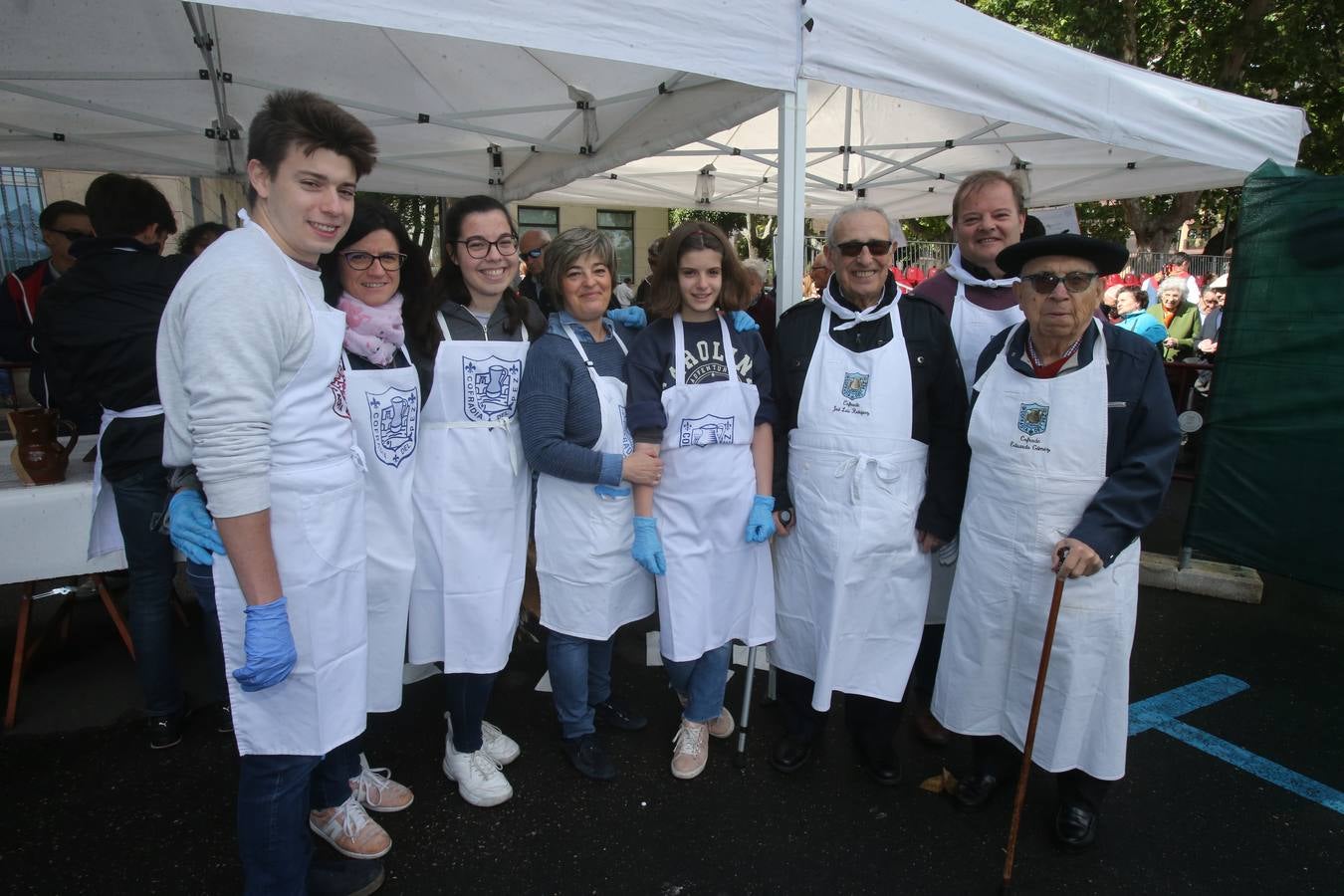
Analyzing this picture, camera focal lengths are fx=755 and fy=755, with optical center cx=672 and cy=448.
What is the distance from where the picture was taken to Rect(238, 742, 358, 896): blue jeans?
1.74 meters

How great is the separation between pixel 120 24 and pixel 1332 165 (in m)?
16.1

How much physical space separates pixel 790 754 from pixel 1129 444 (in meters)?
1.49

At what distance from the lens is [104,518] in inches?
110

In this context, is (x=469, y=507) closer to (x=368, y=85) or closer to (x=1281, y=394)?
(x=368, y=85)

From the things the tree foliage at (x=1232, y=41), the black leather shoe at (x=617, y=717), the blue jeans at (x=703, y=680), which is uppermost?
the tree foliage at (x=1232, y=41)

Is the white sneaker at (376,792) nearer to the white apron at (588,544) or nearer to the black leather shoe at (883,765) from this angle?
the white apron at (588,544)

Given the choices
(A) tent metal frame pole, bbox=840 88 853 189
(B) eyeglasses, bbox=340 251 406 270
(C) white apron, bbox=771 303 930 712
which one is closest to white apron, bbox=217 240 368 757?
(B) eyeglasses, bbox=340 251 406 270

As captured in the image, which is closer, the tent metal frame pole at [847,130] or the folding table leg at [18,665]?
the folding table leg at [18,665]

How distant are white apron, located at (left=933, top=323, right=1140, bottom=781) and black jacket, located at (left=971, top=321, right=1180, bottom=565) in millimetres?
33

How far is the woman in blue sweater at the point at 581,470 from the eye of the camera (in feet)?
7.58

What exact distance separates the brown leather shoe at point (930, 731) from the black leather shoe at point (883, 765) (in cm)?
28

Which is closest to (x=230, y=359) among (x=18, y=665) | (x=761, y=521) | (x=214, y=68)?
(x=761, y=521)

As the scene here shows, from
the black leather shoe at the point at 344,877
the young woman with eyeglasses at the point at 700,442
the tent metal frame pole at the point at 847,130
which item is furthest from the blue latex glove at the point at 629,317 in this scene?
the tent metal frame pole at the point at 847,130

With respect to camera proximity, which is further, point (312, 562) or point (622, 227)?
point (622, 227)
